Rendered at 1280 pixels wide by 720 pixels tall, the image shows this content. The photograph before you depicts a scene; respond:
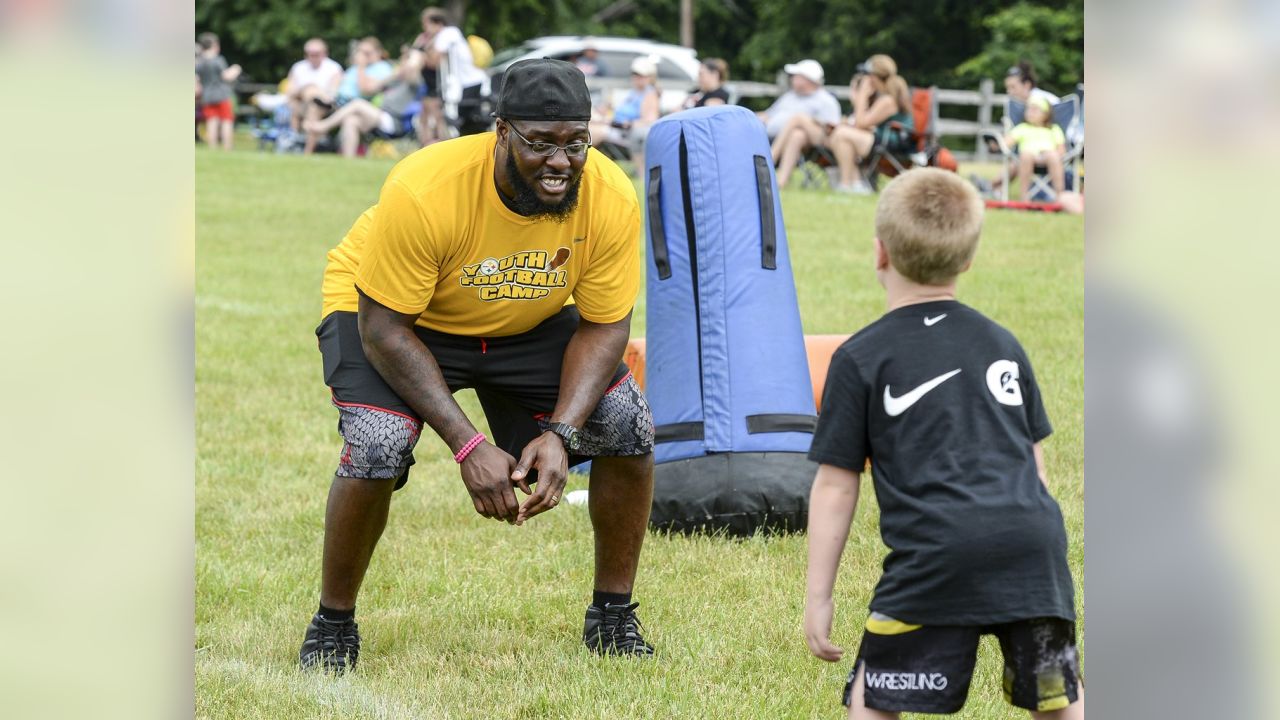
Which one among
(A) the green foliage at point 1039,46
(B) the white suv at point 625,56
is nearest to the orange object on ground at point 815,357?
(B) the white suv at point 625,56

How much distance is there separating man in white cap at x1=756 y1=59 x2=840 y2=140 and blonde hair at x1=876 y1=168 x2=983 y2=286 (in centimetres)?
1455

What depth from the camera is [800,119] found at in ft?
54.1

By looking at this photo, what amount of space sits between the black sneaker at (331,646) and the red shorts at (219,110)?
19864mm

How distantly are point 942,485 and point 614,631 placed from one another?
1.69 metres

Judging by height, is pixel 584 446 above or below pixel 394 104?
below

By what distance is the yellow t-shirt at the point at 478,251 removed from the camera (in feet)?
11.7

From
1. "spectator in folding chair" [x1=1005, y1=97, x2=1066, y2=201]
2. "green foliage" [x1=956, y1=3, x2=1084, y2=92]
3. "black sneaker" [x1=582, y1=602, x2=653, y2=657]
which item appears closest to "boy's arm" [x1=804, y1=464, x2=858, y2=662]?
"black sneaker" [x1=582, y1=602, x2=653, y2=657]

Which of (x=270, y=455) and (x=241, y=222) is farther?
(x=241, y=222)

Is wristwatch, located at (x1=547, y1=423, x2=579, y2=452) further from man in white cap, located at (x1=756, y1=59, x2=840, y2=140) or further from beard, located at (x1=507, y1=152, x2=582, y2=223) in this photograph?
man in white cap, located at (x1=756, y1=59, x2=840, y2=140)
